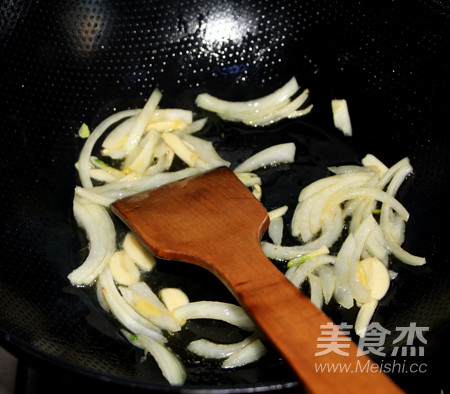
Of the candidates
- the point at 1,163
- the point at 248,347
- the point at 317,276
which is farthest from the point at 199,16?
the point at 248,347

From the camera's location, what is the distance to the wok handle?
3.08 ft

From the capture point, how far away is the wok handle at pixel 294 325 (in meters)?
0.94

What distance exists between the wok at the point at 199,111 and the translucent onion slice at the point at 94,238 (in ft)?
0.13

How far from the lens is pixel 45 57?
1.83m

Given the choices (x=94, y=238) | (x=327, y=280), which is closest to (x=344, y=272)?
(x=327, y=280)

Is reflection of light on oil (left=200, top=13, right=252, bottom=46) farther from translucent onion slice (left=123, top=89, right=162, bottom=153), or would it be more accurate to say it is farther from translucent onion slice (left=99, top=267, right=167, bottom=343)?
translucent onion slice (left=99, top=267, right=167, bottom=343)

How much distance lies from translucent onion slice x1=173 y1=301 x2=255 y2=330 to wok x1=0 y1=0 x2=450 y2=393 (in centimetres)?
3

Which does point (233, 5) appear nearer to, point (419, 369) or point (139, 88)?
point (139, 88)

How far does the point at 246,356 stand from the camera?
4.44 feet

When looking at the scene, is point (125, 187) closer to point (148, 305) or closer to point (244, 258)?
point (148, 305)

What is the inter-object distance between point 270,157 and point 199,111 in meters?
0.33

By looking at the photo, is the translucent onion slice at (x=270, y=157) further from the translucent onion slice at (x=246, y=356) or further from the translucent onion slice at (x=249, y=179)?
the translucent onion slice at (x=246, y=356)

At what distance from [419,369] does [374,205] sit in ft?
1.75

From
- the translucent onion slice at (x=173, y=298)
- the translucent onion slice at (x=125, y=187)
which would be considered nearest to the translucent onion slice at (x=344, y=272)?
the translucent onion slice at (x=173, y=298)
